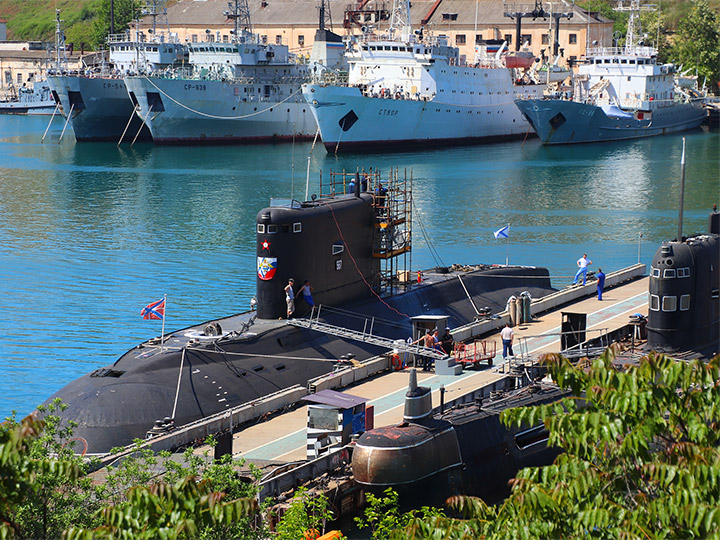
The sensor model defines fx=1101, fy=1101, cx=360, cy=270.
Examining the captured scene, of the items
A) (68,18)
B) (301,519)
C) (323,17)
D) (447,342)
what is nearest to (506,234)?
(447,342)

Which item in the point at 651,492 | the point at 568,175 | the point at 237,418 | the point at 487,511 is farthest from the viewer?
the point at 568,175

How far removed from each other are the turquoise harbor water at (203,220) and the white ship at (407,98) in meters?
2.87

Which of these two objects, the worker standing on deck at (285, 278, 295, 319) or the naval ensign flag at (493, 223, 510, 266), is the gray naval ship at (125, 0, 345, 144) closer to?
the naval ensign flag at (493, 223, 510, 266)

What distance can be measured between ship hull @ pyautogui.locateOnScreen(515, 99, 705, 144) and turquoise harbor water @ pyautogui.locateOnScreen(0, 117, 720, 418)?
2.03m

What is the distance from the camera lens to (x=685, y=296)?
19.0m

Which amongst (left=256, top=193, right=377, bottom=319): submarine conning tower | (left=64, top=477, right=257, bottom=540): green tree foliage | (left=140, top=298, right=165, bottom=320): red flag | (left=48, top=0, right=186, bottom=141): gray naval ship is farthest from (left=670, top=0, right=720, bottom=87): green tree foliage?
(left=64, top=477, right=257, bottom=540): green tree foliage

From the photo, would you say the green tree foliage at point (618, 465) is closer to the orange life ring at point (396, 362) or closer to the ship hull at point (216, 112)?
the orange life ring at point (396, 362)

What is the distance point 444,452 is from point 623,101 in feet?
265

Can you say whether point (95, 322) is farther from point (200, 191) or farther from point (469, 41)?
point (469, 41)

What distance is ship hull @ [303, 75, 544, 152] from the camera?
77.2m

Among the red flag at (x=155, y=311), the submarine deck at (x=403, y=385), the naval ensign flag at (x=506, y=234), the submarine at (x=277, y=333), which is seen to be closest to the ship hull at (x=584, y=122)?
the naval ensign flag at (x=506, y=234)

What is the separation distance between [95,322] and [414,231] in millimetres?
18502

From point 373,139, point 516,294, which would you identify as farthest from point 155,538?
point 373,139

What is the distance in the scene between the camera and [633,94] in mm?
91812
